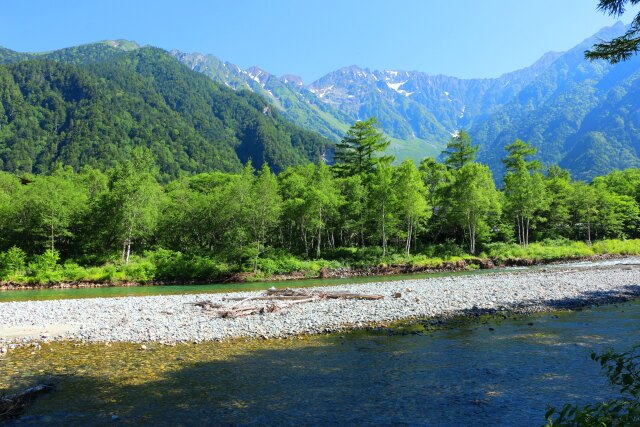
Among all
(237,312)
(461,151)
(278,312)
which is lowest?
(278,312)

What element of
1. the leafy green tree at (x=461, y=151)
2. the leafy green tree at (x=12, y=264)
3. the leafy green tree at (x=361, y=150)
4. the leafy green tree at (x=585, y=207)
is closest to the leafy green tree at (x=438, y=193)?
the leafy green tree at (x=461, y=151)

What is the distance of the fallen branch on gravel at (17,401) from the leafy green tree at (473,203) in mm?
53724

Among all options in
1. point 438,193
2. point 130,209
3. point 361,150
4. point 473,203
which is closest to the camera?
point 473,203

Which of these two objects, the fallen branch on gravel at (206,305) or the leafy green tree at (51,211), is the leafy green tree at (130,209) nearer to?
the leafy green tree at (51,211)

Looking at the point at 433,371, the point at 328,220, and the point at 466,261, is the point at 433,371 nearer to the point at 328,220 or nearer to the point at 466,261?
the point at 466,261

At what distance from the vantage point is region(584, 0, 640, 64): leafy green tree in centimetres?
984

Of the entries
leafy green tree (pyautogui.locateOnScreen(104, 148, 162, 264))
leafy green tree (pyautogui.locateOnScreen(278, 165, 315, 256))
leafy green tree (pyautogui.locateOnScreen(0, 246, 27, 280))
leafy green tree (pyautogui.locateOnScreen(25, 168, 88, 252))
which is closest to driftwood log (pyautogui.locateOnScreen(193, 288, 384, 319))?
leafy green tree (pyautogui.locateOnScreen(278, 165, 315, 256))

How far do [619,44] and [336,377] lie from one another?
38.0 ft

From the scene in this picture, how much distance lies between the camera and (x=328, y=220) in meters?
59.8

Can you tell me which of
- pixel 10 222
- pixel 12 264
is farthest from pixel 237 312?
pixel 10 222

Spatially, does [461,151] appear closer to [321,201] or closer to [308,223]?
[321,201]

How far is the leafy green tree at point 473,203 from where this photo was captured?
56.8m

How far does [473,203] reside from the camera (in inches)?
2216

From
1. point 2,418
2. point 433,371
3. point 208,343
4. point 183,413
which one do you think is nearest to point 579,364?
point 433,371
